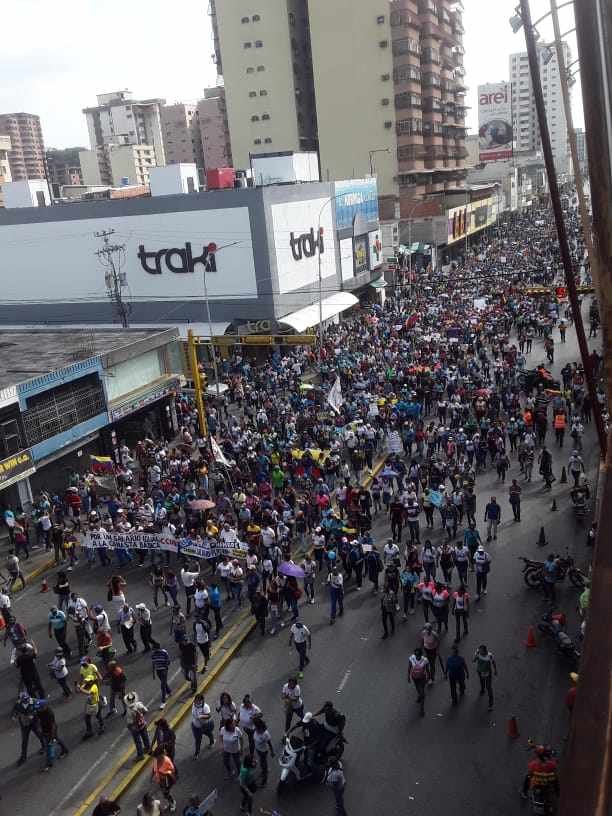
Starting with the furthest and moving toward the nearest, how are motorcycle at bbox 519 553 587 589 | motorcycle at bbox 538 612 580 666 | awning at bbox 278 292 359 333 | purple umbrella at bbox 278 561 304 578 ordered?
awning at bbox 278 292 359 333
purple umbrella at bbox 278 561 304 578
motorcycle at bbox 519 553 587 589
motorcycle at bbox 538 612 580 666

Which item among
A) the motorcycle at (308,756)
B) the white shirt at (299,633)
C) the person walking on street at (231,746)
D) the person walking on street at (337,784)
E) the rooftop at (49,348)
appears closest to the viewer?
the person walking on street at (337,784)

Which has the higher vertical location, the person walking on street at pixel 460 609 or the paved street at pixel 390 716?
the person walking on street at pixel 460 609

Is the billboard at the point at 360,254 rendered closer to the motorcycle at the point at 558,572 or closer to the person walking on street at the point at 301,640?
the motorcycle at the point at 558,572

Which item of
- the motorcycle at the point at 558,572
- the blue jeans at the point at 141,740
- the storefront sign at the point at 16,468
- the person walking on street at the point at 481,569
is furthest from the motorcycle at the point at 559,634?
the storefront sign at the point at 16,468

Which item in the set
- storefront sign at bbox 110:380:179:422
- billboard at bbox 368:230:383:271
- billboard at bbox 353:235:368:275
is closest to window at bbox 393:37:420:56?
billboard at bbox 368:230:383:271

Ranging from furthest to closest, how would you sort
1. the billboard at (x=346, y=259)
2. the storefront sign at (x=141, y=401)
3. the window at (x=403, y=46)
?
the window at (x=403, y=46)
the billboard at (x=346, y=259)
the storefront sign at (x=141, y=401)

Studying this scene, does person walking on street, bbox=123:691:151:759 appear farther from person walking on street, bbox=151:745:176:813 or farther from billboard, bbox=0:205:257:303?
billboard, bbox=0:205:257:303
